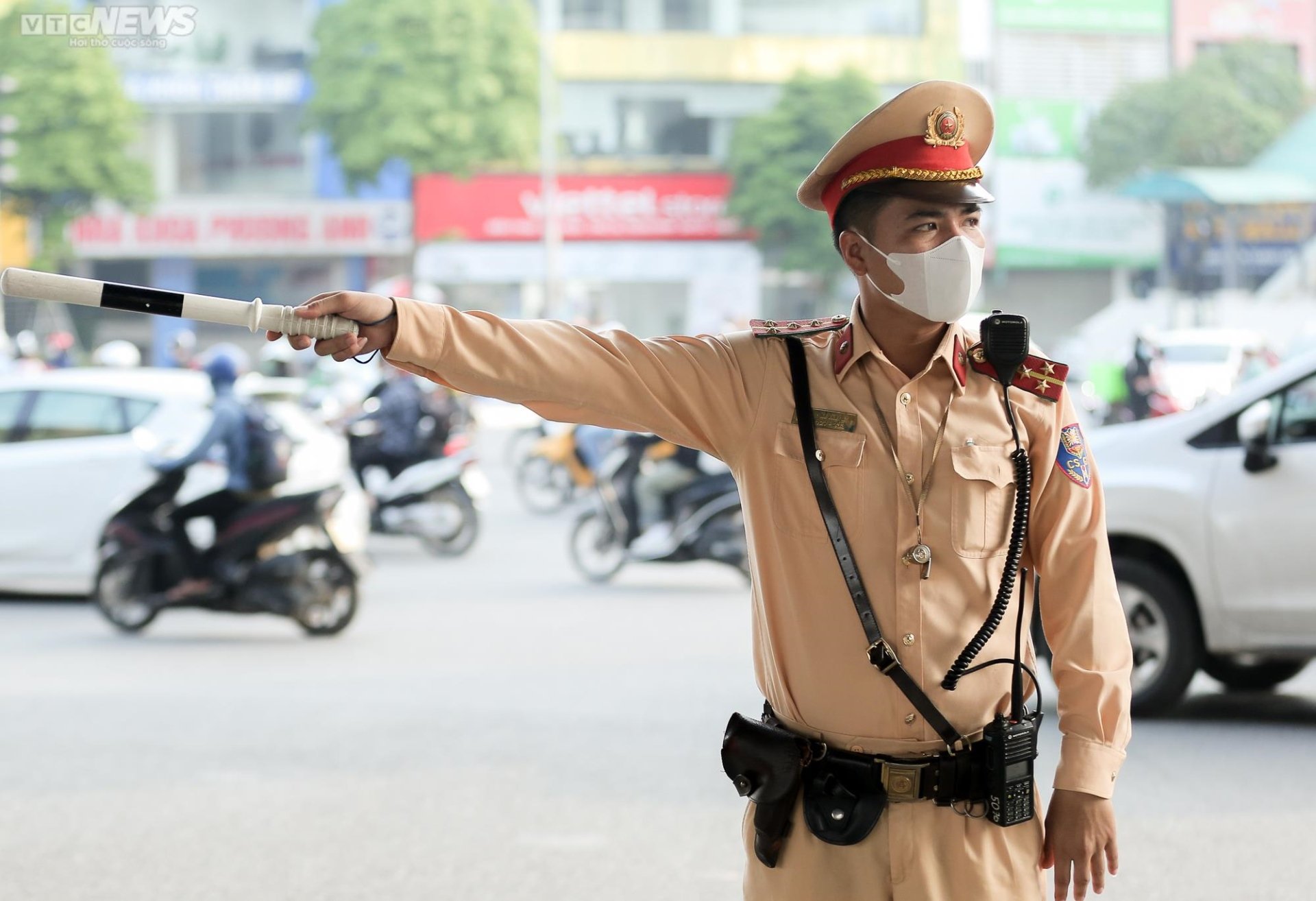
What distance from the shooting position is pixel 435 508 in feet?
45.7

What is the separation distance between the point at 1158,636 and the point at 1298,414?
3.45 ft

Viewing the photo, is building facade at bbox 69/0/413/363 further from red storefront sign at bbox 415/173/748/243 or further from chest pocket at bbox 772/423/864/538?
chest pocket at bbox 772/423/864/538

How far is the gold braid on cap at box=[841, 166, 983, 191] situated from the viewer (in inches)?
100.0

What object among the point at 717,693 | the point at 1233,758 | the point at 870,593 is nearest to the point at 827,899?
the point at 870,593

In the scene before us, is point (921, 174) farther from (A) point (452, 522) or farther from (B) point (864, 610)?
(A) point (452, 522)

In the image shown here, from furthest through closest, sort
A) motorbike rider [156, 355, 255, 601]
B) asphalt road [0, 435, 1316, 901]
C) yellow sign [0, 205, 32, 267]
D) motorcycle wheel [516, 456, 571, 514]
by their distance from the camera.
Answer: yellow sign [0, 205, 32, 267]
motorcycle wheel [516, 456, 571, 514]
motorbike rider [156, 355, 255, 601]
asphalt road [0, 435, 1316, 901]

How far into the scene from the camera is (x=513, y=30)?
40094 millimetres

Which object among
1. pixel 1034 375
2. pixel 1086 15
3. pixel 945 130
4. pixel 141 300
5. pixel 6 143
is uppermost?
pixel 1086 15

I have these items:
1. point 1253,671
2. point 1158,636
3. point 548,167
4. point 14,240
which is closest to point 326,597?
point 1158,636

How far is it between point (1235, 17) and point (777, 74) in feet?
46.5

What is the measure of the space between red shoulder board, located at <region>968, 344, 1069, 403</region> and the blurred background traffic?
6737 mm

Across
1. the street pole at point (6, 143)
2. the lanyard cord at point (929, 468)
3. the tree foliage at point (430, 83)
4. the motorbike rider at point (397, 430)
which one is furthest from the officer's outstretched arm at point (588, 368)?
the tree foliage at point (430, 83)

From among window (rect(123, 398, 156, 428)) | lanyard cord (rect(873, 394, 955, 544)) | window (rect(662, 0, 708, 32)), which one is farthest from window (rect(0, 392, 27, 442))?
window (rect(662, 0, 708, 32))

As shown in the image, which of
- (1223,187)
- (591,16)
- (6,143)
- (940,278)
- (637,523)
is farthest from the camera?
(591,16)
